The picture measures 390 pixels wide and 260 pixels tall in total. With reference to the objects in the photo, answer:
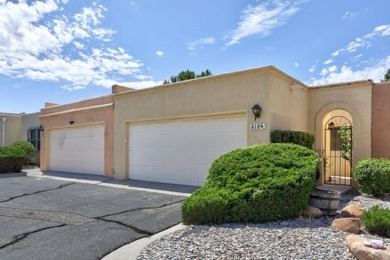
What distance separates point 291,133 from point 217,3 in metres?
4.89

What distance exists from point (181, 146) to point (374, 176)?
6.19 meters

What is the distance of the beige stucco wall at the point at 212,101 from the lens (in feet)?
29.9

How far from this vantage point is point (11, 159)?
629 inches

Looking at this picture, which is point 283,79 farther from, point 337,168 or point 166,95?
point 337,168

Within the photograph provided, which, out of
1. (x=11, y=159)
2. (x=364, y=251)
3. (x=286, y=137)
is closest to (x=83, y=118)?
(x=11, y=159)

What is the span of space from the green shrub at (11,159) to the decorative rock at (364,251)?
16.8 m

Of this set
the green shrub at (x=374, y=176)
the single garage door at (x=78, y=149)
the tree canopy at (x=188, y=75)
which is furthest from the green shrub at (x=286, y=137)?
the tree canopy at (x=188, y=75)

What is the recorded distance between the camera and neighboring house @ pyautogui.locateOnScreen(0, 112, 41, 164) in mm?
21125

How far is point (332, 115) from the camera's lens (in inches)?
492

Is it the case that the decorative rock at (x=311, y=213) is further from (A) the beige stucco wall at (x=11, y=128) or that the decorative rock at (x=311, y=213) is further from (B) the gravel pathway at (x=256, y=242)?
(A) the beige stucco wall at (x=11, y=128)

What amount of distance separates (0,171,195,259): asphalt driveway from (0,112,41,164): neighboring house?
1172cm

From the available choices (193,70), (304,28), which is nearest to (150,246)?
(304,28)

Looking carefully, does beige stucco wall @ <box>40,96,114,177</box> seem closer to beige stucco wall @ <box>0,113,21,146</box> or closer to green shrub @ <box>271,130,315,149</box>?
green shrub @ <box>271,130,315,149</box>

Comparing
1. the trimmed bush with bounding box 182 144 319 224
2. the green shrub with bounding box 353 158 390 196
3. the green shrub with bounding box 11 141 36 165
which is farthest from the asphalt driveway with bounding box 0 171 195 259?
the green shrub with bounding box 11 141 36 165
